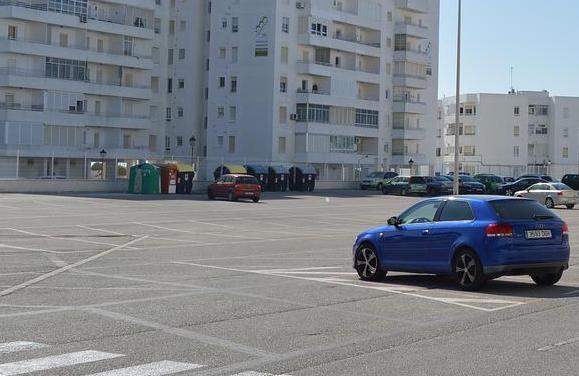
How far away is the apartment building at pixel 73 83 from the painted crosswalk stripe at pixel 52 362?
56653 mm

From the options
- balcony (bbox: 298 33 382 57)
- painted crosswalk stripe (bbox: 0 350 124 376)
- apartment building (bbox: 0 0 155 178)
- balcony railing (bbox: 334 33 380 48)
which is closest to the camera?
painted crosswalk stripe (bbox: 0 350 124 376)

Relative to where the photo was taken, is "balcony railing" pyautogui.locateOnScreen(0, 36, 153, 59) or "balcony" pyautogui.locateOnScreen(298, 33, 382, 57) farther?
"balcony" pyautogui.locateOnScreen(298, 33, 382, 57)

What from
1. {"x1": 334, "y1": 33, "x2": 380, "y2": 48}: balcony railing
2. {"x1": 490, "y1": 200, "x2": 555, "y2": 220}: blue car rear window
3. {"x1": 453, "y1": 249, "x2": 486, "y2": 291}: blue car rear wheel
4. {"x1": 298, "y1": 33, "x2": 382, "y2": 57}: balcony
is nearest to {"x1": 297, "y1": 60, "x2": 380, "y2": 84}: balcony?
{"x1": 298, "y1": 33, "x2": 382, "y2": 57}: balcony

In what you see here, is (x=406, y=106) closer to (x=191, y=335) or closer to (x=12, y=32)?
(x=12, y=32)

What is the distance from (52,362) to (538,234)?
8746mm

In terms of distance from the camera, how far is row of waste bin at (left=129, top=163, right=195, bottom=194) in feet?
188

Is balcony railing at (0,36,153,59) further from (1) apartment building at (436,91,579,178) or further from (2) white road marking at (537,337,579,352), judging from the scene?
(2) white road marking at (537,337,579,352)

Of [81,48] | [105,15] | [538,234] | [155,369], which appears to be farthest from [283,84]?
[155,369]

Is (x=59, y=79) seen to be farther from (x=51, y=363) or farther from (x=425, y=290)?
(x=51, y=363)

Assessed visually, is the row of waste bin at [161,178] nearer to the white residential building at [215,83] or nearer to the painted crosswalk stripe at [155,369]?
the white residential building at [215,83]

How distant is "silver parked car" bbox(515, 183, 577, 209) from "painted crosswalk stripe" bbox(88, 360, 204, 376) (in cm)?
4341

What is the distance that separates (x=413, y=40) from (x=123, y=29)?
35.3 meters

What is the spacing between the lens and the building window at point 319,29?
85812mm

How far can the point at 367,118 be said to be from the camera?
93250 mm
